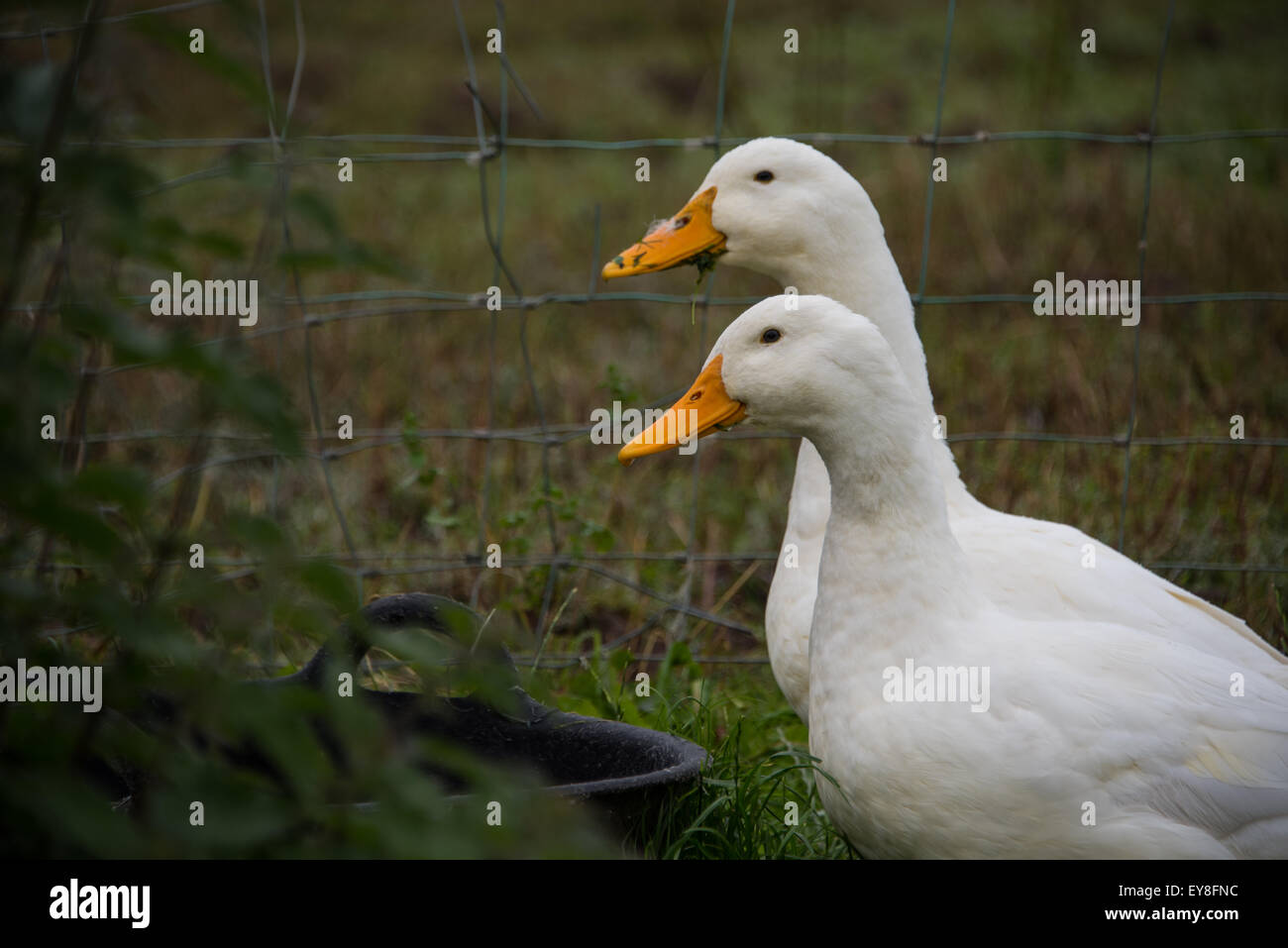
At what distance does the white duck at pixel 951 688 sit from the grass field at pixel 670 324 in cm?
38

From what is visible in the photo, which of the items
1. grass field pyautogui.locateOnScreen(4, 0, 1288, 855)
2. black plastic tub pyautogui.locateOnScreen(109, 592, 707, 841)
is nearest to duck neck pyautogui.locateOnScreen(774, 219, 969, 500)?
grass field pyautogui.locateOnScreen(4, 0, 1288, 855)

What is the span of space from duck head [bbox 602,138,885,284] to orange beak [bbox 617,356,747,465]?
62 centimetres

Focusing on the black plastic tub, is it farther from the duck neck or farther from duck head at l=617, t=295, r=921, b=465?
the duck neck

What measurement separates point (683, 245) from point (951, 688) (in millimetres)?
1324

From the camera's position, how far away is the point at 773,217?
Answer: 113 inches

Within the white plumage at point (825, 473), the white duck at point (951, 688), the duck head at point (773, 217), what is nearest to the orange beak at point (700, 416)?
the white duck at point (951, 688)

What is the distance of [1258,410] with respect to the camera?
4.33 metres

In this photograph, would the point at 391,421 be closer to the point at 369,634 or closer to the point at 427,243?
the point at 427,243

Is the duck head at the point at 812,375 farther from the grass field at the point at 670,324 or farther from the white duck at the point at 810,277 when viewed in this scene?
the grass field at the point at 670,324

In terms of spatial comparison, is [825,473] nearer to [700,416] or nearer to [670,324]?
[700,416]

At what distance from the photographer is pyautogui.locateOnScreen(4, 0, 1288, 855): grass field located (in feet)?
9.41

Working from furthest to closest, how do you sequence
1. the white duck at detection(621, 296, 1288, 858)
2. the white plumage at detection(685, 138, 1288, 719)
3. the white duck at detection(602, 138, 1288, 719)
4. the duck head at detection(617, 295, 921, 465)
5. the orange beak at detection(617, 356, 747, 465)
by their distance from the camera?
the white duck at detection(602, 138, 1288, 719) → the white plumage at detection(685, 138, 1288, 719) → the orange beak at detection(617, 356, 747, 465) → the duck head at detection(617, 295, 921, 465) → the white duck at detection(621, 296, 1288, 858)

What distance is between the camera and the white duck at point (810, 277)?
8.42 ft
